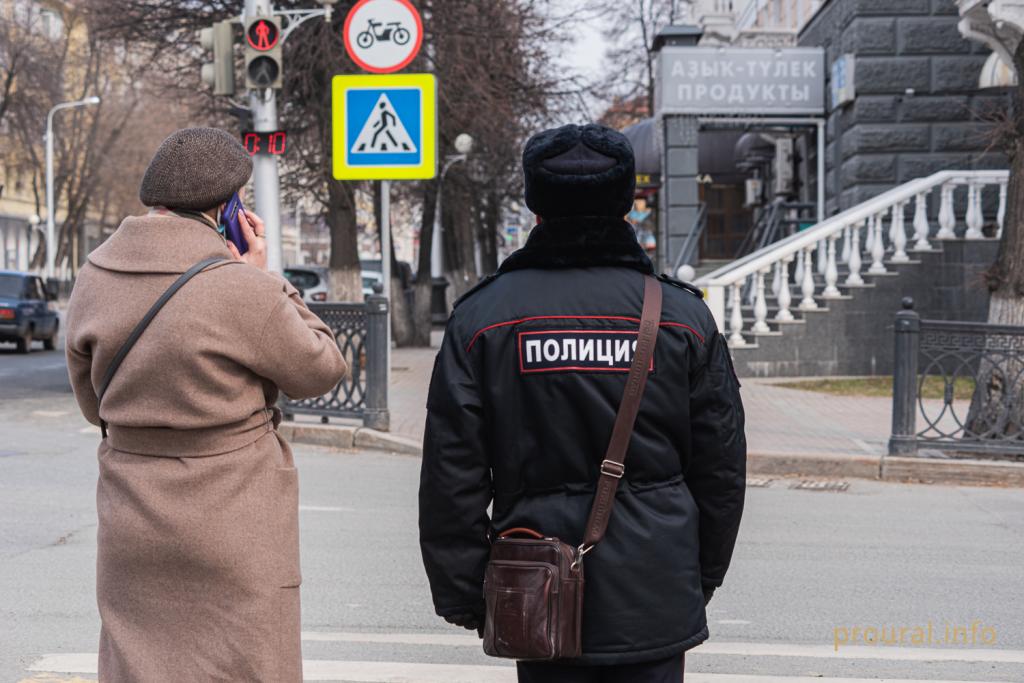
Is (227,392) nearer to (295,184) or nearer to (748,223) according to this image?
(295,184)

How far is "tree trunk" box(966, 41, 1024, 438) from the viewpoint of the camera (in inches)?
407

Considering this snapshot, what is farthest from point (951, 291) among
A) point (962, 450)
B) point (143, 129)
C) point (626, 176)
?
point (143, 129)

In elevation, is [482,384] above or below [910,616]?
above

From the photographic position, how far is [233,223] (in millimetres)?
3262

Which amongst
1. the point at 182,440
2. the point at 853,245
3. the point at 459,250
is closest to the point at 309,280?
the point at 459,250

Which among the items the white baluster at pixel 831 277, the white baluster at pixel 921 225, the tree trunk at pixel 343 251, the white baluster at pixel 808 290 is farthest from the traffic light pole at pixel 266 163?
the white baluster at pixel 921 225

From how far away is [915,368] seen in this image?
10.3 m

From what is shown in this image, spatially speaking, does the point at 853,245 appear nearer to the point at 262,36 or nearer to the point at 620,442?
the point at 262,36

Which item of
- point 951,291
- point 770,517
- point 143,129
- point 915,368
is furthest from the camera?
point 143,129

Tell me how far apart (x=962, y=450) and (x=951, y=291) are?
7.57 metres

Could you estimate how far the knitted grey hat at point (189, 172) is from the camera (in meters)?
3.10

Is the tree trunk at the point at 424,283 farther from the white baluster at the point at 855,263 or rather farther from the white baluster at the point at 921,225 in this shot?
the white baluster at the point at 921,225

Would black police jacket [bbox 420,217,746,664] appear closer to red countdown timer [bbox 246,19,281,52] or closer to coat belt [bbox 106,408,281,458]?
coat belt [bbox 106,408,281,458]

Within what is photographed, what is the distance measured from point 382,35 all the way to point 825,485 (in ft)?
18.1
